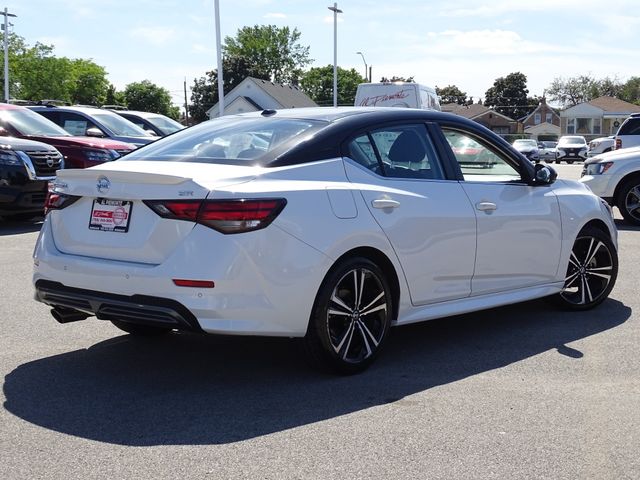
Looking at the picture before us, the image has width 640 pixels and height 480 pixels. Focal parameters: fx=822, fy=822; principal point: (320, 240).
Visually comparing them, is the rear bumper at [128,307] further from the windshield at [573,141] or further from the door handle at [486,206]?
the windshield at [573,141]

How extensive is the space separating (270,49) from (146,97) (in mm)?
18647

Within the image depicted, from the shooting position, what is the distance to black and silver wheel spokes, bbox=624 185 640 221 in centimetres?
1327

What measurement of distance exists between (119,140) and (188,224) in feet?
38.3

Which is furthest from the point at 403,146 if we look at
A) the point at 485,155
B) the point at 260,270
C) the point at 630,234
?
the point at 630,234

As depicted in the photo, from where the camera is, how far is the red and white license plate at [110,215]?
14.7 ft

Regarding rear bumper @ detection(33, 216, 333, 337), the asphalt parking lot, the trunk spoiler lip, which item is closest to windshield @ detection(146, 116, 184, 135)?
the asphalt parking lot

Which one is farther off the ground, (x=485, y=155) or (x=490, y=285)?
(x=485, y=155)

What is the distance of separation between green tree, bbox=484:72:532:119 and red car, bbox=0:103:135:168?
134m

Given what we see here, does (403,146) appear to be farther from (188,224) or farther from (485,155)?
(188,224)

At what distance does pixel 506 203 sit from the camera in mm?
→ 5883

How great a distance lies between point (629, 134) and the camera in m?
18.5

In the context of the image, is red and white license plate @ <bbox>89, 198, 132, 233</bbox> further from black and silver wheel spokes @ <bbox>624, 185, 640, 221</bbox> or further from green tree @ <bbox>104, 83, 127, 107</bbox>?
green tree @ <bbox>104, 83, 127, 107</bbox>

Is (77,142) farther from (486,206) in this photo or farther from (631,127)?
(631,127)

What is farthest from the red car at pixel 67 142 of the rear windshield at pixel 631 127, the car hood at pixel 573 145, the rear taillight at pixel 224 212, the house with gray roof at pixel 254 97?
the house with gray roof at pixel 254 97
